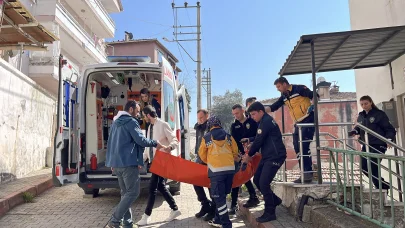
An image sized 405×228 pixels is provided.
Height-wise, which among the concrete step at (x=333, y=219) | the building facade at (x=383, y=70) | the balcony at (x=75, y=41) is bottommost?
the concrete step at (x=333, y=219)

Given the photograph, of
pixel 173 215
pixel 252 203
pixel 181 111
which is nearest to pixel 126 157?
pixel 173 215

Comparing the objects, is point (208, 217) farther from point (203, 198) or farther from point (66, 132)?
point (66, 132)

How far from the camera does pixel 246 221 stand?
4.82m

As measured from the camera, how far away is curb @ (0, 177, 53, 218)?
538 centimetres

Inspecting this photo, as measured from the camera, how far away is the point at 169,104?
557 centimetres

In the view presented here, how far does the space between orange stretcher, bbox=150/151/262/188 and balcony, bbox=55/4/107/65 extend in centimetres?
1294

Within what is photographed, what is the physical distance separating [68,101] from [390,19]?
6.10 metres

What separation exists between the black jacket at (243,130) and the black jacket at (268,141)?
799mm

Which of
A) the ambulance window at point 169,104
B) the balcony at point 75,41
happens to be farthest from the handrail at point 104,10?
the ambulance window at point 169,104

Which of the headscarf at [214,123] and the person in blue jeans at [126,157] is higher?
the headscarf at [214,123]

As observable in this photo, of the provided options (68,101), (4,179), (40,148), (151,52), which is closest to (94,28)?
(151,52)

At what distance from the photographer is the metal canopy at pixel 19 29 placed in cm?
635

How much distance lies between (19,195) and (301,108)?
5.45 metres

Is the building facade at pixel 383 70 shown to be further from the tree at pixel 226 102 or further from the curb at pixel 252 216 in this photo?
the tree at pixel 226 102
